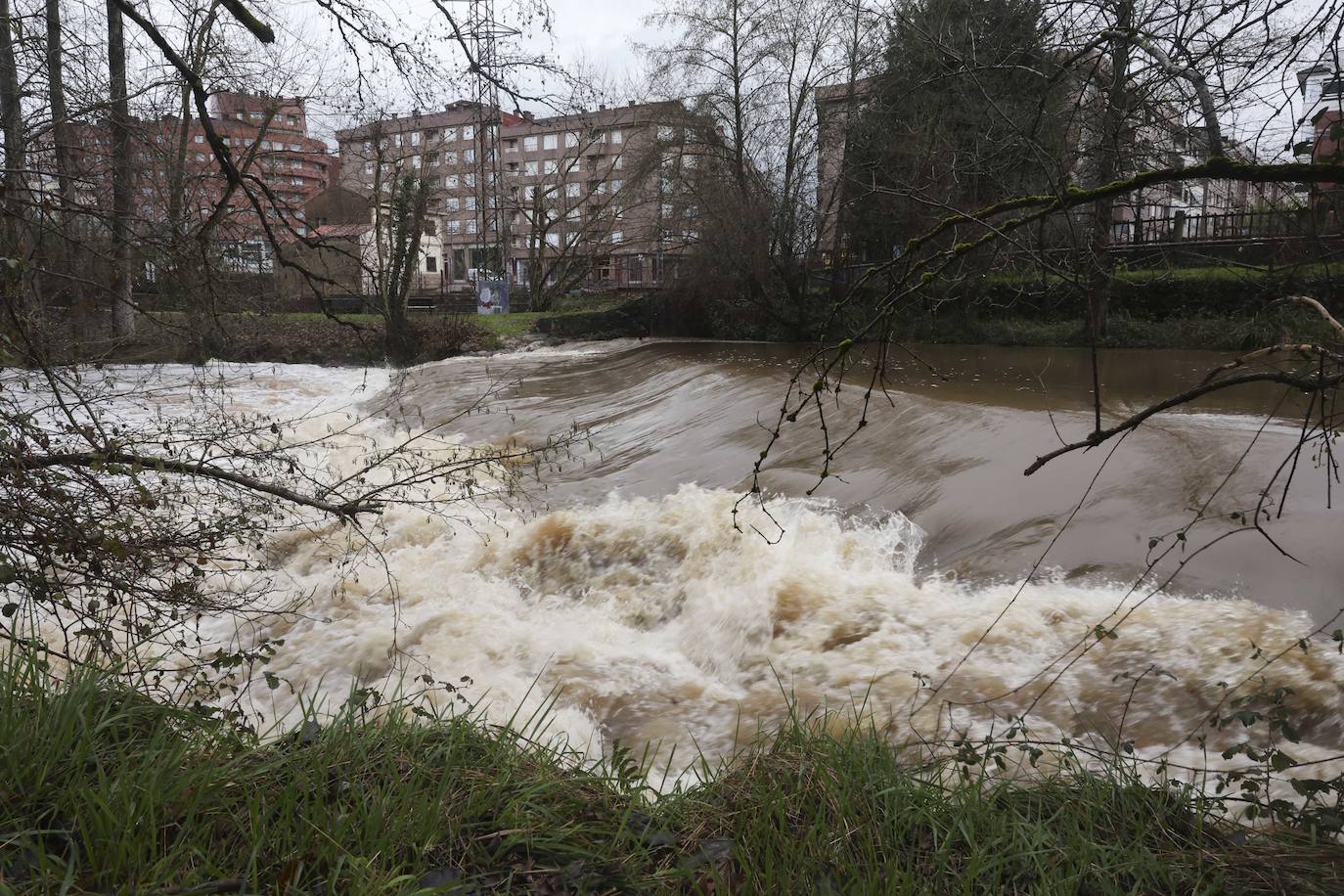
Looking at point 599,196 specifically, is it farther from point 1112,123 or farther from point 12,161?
point 1112,123

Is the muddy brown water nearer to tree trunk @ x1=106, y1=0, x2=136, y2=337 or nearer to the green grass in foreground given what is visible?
the green grass in foreground

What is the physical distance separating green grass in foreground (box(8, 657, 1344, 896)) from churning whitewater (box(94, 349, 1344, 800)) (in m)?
0.46

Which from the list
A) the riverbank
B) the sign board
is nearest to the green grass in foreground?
the riverbank

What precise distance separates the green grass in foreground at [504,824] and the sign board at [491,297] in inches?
1093

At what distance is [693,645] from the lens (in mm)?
5859

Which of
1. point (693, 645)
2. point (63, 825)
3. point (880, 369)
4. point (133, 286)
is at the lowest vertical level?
point (693, 645)

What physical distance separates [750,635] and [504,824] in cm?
332

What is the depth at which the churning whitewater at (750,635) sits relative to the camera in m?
4.37

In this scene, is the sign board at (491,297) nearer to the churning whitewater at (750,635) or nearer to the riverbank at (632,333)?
the riverbank at (632,333)

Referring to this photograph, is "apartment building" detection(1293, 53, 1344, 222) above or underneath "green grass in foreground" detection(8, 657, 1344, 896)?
above

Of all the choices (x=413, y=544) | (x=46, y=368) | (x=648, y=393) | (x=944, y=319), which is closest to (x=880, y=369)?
(x=46, y=368)

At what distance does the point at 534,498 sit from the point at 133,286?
160 inches

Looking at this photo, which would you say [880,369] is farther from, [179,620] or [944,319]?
[944,319]

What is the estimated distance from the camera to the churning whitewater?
4367 millimetres
